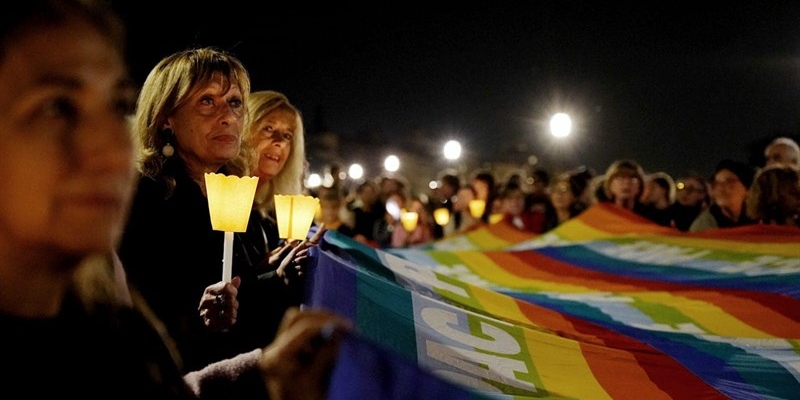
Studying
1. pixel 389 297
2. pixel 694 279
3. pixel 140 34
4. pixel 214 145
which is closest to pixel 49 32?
pixel 214 145

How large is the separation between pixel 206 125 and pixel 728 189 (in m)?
5.27

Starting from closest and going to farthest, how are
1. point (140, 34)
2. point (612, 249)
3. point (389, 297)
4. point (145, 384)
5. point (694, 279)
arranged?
point (145, 384) < point (389, 297) < point (140, 34) < point (694, 279) < point (612, 249)

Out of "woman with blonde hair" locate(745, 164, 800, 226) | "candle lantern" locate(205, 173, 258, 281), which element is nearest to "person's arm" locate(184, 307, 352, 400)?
"candle lantern" locate(205, 173, 258, 281)

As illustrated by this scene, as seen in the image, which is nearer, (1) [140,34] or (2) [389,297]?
(2) [389,297]

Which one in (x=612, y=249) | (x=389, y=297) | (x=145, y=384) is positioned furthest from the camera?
(x=612, y=249)

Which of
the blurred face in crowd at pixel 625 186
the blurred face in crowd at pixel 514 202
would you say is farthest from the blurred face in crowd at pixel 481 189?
the blurred face in crowd at pixel 625 186

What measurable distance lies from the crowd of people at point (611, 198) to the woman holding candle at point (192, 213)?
437 centimetres

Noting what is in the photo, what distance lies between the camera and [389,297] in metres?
3.14

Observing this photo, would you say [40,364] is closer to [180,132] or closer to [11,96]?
[11,96]

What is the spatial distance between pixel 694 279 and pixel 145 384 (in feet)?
17.1

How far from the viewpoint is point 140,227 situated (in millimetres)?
2240

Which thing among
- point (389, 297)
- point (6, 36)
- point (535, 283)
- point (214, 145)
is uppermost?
point (6, 36)

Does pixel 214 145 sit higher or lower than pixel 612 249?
higher

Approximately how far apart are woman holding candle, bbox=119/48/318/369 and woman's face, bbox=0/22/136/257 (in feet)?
4.44
